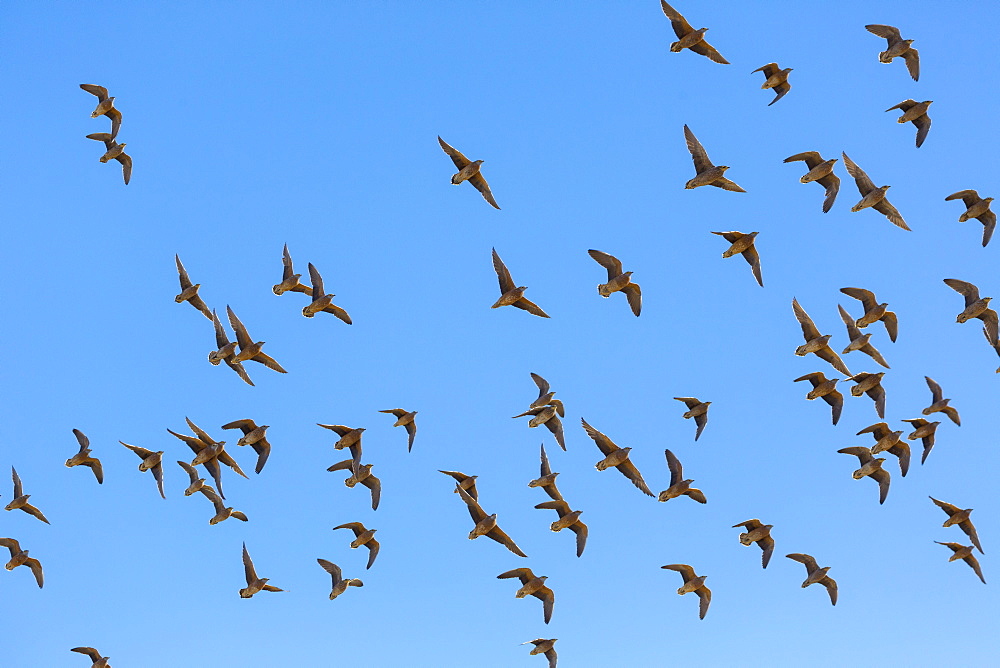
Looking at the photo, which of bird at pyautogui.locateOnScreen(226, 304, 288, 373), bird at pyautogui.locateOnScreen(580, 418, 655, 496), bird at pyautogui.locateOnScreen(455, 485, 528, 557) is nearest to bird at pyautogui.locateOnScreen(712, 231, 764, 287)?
bird at pyautogui.locateOnScreen(580, 418, 655, 496)

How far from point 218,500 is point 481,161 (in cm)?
1257

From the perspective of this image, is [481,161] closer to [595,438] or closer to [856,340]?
[595,438]

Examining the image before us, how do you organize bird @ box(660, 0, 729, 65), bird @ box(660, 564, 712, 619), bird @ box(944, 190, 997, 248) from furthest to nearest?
bird @ box(660, 564, 712, 619) < bird @ box(944, 190, 997, 248) < bird @ box(660, 0, 729, 65)

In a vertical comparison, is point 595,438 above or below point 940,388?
below

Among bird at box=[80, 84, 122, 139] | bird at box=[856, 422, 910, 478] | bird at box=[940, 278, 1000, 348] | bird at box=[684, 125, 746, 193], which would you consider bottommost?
bird at box=[856, 422, 910, 478]

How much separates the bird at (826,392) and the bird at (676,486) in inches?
155

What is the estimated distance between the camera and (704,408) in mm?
36156

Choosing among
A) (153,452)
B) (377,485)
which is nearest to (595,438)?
(377,485)

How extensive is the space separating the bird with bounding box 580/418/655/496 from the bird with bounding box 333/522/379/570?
23.1ft

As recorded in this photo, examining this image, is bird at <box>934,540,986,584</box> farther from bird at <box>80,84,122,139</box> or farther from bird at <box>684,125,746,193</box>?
bird at <box>80,84,122,139</box>

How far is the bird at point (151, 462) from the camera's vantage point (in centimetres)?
3669

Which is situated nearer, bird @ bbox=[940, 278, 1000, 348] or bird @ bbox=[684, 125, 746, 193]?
bird @ bbox=[684, 125, 746, 193]

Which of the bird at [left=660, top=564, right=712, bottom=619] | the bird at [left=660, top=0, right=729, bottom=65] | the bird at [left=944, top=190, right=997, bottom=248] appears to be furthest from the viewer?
the bird at [left=660, top=564, right=712, bottom=619]

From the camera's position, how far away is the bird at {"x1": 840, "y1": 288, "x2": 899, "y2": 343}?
1389 inches
